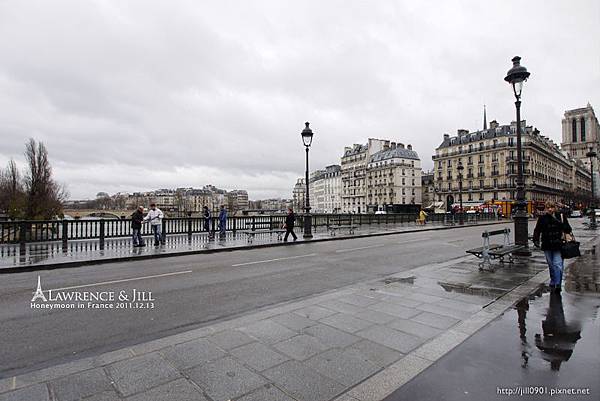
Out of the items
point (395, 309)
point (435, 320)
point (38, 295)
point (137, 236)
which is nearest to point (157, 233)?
point (137, 236)

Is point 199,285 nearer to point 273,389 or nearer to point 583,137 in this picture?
point 273,389

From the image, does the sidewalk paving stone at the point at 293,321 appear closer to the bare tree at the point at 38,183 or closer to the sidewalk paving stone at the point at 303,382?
the sidewalk paving stone at the point at 303,382

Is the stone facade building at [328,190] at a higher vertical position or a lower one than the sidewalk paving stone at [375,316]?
higher

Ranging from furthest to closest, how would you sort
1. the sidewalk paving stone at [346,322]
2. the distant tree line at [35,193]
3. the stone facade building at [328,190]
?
the stone facade building at [328,190], the distant tree line at [35,193], the sidewalk paving stone at [346,322]

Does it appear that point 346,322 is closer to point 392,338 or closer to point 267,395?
point 392,338

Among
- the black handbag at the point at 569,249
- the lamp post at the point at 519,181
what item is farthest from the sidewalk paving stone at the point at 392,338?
the lamp post at the point at 519,181

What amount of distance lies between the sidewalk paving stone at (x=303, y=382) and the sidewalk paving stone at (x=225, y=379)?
0.19m

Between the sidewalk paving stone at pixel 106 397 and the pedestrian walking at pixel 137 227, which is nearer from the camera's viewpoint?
the sidewalk paving stone at pixel 106 397

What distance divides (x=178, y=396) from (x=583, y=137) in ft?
602

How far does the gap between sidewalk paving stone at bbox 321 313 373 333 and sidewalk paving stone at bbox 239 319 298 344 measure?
0.69 meters

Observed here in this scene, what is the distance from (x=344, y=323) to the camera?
491 centimetres

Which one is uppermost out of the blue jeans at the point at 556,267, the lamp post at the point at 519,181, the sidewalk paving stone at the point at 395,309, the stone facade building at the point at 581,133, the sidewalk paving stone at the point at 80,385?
the stone facade building at the point at 581,133

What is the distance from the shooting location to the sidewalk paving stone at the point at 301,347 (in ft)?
12.8

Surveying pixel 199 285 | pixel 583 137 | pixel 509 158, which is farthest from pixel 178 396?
pixel 583 137
